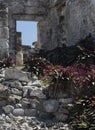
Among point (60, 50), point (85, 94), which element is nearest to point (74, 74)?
point (85, 94)

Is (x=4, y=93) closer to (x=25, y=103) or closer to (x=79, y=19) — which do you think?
(x=25, y=103)

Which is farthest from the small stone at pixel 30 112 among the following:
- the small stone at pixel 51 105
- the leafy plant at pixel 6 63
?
the leafy plant at pixel 6 63

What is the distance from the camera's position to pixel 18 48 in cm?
2166

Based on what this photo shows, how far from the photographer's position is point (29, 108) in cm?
1251

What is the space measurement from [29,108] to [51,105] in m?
0.53

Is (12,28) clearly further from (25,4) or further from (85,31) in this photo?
(85,31)

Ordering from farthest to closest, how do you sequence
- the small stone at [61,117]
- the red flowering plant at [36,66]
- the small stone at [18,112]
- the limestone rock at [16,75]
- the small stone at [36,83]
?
the red flowering plant at [36,66]
the limestone rock at [16,75]
the small stone at [36,83]
the small stone at [18,112]
the small stone at [61,117]

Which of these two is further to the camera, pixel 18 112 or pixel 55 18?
pixel 55 18

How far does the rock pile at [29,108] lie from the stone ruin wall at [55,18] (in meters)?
5.07

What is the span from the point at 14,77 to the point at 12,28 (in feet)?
24.4

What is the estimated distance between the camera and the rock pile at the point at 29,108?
1187cm

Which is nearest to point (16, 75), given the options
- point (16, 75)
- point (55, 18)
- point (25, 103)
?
point (16, 75)

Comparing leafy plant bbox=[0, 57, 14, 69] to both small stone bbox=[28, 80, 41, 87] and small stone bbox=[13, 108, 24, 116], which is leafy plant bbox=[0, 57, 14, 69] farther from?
small stone bbox=[13, 108, 24, 116]

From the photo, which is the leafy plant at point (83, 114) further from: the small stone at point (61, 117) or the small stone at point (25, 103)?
the small stone at point (25, 103)
